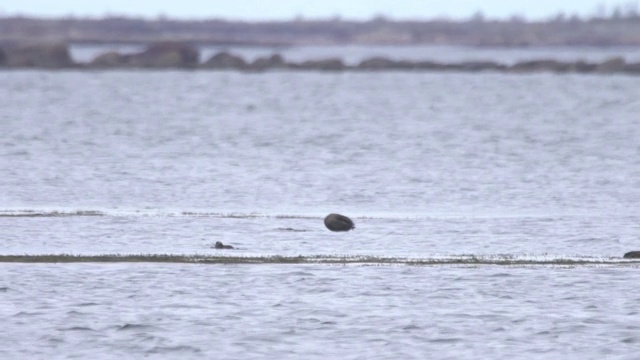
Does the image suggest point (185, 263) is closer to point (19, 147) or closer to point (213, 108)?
Result: point (19, 147)

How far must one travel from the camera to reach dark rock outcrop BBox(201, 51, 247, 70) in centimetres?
14862

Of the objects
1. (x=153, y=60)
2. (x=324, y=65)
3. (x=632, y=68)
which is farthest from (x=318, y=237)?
(x=324, y=65)

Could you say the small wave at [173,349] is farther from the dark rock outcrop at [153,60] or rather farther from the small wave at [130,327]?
the dark rock outcrop at [153,60]

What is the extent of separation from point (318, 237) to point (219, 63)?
126691mm

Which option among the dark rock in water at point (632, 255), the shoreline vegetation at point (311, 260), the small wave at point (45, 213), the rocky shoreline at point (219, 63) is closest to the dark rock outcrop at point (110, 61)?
the rocky shoreline at point (219, 63)

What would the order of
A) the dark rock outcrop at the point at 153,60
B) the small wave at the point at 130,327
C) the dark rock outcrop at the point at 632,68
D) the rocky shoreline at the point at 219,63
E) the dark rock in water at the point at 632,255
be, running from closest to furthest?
the small wave at the point at 130,327 < the dark rock in water at the point at 632,255 < the dark rock outcrop at the point at 632,68 < the rocky shoreline at the point at 219,63 < the dark rock outcrop at the point at 153,60

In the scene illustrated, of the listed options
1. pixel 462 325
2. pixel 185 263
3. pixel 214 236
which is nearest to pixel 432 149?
pixel 214 236

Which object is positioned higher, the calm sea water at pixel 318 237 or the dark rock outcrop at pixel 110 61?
the dark rock outcrop at pixel 110 61

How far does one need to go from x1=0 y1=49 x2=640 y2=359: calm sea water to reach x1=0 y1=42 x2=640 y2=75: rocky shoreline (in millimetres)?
85652

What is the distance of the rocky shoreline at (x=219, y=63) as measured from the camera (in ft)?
470

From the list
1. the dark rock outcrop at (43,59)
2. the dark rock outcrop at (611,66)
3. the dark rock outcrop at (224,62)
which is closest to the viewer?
the dark rock outcrop at (611,66)

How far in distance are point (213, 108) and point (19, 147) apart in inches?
1391

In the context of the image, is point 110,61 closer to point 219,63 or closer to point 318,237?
point 219,63

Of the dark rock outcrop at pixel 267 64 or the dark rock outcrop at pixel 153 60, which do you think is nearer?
the dark rock outcrop at pixel 153 60
